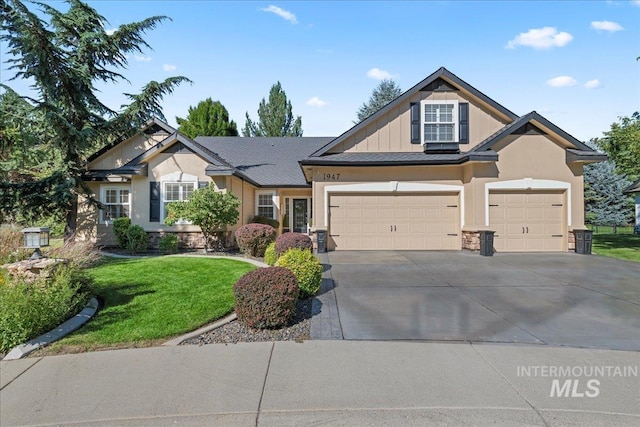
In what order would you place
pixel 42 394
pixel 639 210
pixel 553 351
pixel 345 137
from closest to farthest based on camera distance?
1. pixel 42 394
2. pixel 553 351
3. pixel 345 137
4. pixel 639 210

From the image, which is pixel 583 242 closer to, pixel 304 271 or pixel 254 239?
pixel 304 271

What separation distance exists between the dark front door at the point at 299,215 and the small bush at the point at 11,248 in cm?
1175

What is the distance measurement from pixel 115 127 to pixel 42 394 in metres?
13.6

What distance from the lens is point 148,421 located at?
2.80 meters

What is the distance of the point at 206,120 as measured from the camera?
3061cm

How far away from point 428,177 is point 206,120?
24.1 m

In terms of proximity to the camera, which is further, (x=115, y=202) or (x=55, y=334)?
(x=115, y=202)

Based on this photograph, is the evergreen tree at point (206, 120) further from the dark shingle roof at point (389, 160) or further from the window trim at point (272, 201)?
the dark shingle roof at point (389, 160)

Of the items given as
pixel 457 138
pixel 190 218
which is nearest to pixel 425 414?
pixel 190 218

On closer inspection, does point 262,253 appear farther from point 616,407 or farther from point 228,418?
point 616,407

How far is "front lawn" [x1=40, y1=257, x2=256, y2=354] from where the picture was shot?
4.54 m

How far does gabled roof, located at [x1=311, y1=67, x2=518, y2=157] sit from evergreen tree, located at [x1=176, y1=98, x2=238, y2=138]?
20524 mm

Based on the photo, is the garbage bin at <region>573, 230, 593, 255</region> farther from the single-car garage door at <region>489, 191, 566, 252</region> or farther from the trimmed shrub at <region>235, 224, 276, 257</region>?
the trimmed shrub at <region>235, 224, 276, 257</region>

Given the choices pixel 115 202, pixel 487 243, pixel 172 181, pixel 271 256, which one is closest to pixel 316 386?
pixel 271 256
